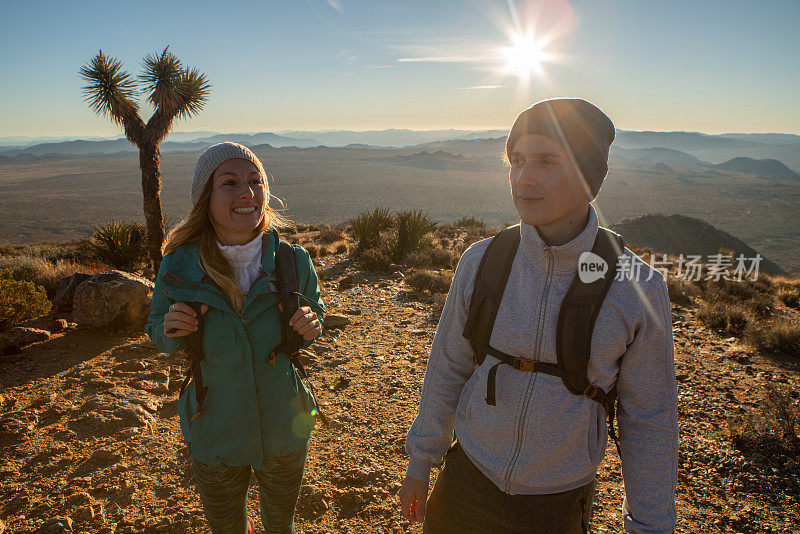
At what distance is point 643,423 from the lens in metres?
1.30

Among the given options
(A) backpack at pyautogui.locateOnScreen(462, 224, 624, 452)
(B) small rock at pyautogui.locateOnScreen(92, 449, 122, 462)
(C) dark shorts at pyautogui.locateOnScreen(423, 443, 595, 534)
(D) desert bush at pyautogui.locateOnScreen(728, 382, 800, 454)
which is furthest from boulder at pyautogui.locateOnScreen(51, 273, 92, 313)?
(D) desert bush at pyautogui.locateOnScreen(728, 382, 800, 454)

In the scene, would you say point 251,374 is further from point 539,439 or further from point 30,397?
point 30,397

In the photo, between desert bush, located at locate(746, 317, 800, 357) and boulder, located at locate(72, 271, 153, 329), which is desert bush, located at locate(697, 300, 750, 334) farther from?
boulder, located at locate(72, 271, 153, 329)

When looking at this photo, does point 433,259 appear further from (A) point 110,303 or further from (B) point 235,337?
(B) point 235,337

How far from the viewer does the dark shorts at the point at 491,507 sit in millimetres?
1362

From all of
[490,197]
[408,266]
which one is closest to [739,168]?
[490,197]

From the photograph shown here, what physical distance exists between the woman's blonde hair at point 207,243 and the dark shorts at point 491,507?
3.44ft

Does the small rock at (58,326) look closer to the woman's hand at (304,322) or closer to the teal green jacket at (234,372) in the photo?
the teal green jacket at (234,372)

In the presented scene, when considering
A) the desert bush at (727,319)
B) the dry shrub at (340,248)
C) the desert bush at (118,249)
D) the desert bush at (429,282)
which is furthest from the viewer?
the dry shrub at (340,248)

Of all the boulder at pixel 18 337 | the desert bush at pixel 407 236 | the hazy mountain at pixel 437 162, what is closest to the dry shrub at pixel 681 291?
the desert bush at pixel 407 236

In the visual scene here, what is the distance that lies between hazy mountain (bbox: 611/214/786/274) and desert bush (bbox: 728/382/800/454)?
832 inches

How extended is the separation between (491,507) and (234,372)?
3.46 feet

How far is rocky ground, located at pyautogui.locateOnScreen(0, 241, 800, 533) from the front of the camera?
2.69 meters

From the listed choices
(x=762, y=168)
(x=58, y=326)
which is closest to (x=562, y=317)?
(x=58, y=326)
